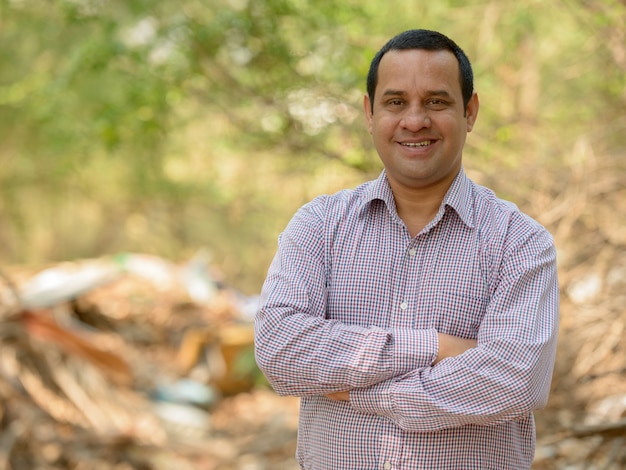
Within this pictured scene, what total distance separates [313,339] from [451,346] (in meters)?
0.34

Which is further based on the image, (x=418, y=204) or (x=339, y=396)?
(x=418, y=204)

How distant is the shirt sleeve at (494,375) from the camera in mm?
2037

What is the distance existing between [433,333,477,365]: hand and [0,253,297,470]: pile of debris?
4.24 metres

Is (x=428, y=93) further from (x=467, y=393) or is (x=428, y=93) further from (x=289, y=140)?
(x=289, y=140)

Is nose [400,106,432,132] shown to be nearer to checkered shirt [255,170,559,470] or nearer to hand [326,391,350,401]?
checkered shirt [255,170,559,470]

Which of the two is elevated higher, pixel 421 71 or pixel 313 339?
pixel 421 71

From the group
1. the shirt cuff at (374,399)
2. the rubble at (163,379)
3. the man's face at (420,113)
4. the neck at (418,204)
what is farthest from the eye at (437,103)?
the rubble at (163,379)

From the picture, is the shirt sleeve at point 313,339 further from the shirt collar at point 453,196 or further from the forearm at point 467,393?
the shirt collar at point 453,196

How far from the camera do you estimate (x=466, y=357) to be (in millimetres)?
2072

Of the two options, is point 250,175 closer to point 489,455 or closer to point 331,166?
point 331,166

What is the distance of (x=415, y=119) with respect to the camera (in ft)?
7.20

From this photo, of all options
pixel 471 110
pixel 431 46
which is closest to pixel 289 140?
pixel 471 110

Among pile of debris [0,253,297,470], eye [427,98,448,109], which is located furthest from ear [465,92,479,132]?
pile of debris [0,253,297,470]

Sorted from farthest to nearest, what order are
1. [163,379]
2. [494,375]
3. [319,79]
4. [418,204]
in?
[163,379] → [319,79] → [418,204] → [494,375]
